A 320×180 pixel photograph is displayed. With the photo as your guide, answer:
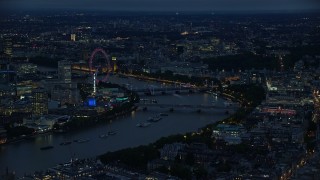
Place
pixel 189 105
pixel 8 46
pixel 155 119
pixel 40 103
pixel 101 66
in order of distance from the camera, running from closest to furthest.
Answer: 1. pixel 155 119
2. pixel 40 103
3. pixel 189 105
4. pixel 101 66
5. pixel 8 46

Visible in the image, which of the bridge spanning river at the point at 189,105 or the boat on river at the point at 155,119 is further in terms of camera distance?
the bridge spanning river at the point at 189,105

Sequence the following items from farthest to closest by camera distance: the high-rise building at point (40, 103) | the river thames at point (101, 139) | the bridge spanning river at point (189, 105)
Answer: the bridge spanning river at point (189, 105), the high-rise building at point (40, 103), the river thames at point (101, 139)

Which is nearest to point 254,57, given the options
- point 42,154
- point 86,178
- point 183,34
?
point 183,34

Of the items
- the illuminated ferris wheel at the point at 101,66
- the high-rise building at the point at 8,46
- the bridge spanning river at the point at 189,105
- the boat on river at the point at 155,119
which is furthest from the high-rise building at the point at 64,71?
the boat on river at the point at 155,119

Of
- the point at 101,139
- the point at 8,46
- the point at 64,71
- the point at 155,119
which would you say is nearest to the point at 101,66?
the point at 8,46

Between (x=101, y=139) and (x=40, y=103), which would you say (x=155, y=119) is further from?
(x=40, y=103)

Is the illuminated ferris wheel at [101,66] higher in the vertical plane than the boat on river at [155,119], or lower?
lower

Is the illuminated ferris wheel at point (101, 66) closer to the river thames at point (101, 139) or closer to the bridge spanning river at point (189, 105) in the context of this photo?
the bridge spanning river at point (189, 105)

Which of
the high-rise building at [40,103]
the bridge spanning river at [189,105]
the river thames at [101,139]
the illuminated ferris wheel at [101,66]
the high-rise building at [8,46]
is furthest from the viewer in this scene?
the high-rise building at [8,46]
